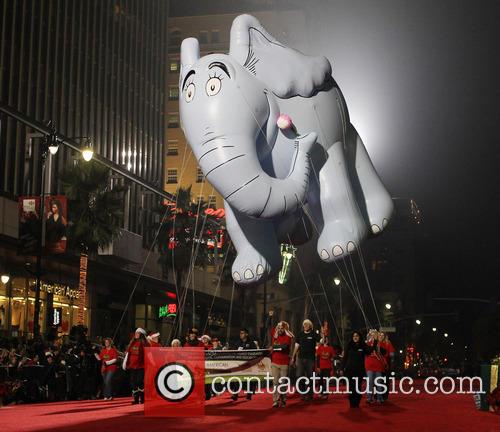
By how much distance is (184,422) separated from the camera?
1416 cm

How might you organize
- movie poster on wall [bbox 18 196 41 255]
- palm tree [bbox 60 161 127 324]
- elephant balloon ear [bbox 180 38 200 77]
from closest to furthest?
elephant balloon ear [bbox 180 38 200 77]
movie poster on wall [bbox 18 196 41 255]
palm tree [bbox 60 161 127 324]

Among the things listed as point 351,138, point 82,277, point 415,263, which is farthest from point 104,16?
point 415,263

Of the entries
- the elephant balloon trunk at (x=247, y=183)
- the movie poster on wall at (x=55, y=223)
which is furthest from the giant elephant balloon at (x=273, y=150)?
the movie poster on wall at (x=55, y=223)

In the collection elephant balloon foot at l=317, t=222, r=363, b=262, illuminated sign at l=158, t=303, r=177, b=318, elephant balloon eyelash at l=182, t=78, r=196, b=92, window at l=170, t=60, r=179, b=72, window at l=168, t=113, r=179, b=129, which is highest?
window at l=170, t=60, r=179, b=72

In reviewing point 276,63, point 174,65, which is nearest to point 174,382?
point 276,63

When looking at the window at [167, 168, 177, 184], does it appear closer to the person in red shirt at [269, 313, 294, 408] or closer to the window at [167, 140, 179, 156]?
the window at [167, 140, 179, 156]

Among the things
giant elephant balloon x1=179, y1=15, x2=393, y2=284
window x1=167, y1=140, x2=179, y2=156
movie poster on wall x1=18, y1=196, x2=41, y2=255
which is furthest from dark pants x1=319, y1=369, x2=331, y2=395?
window x1=167, y1=140, x2=179, y2=156

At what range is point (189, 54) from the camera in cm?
1498

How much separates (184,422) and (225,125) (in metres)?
4.40

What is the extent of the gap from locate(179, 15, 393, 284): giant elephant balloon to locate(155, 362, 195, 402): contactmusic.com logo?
2.26 metres

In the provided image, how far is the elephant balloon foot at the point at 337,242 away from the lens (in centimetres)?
1457

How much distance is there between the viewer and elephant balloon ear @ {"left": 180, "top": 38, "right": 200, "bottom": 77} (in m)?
14.8

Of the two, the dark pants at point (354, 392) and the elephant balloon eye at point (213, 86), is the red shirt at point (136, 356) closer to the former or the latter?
the dark pants at point (354, 392)

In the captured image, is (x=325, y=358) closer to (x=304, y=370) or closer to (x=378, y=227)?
(x=304, y=370)
